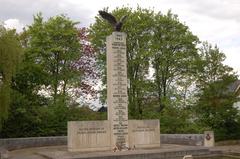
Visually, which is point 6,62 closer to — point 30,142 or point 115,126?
point 30,142

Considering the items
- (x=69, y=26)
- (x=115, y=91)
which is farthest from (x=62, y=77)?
(x=115, y=91)

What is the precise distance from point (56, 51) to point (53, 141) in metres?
11.0

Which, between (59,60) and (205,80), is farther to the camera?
(59,60)

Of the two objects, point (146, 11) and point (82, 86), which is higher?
point (146, 11)

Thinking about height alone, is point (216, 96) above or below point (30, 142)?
above

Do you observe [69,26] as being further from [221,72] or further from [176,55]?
[221,72]

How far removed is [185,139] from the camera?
92.1 ft

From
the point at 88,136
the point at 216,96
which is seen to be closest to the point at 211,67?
the point at 216,96

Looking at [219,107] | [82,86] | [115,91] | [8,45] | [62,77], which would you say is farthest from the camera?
[82,86]

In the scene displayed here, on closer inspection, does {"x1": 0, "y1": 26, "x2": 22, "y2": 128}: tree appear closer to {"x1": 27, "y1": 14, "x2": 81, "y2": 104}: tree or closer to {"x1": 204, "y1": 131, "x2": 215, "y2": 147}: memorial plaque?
{"x1": 27, "y1": 14, "x2": 81, "y2": 104}: tree

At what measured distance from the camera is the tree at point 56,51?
126 feet

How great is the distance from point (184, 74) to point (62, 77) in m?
11.0

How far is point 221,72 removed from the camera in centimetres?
3303

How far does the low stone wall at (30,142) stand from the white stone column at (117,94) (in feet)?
26.7
